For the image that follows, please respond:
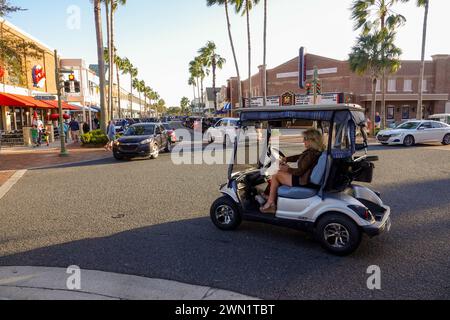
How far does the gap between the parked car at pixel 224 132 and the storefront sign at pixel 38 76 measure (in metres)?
17.4

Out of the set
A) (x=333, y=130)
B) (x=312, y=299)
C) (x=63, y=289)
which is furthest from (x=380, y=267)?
(x=63, y=289)

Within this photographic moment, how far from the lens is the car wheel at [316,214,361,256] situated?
4.41 metres

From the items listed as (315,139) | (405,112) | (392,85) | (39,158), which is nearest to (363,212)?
(315,139)

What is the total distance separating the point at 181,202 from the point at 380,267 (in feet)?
14.1

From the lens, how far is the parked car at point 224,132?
66.2ft

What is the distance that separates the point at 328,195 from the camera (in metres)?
4.70

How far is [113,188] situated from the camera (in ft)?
29.3

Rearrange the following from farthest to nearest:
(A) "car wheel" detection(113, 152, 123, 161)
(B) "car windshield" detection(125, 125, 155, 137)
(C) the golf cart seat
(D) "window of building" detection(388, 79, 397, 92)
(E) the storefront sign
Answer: (D) "window of building" detection(388, 79, 397, 92) → (E) the storefront sign → (B) "car windshield" detection(125, 125, 155, 137) → (A) "car wheel" detection(113, 152, 123, 161) → (C) the golf cart seat

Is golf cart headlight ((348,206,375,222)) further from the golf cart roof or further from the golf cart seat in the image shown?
the golf cart roof

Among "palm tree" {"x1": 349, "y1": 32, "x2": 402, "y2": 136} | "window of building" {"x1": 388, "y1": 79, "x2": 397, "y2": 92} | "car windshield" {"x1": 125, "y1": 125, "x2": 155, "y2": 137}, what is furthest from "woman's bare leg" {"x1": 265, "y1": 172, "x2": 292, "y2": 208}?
"window of building" {"x1": 388, "y1": 79, "x2": 397, "y2": 92}

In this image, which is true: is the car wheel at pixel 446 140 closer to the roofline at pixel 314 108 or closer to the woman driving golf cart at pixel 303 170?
the roofline at pixel 314 108

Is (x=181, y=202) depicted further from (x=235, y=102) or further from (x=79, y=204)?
(x=235, y=102)

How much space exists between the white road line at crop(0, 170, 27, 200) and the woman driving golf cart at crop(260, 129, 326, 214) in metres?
7.06

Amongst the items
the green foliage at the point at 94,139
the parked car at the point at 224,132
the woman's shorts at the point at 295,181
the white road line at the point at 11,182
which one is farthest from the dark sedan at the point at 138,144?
the woman's shorts at the point at 295,181
